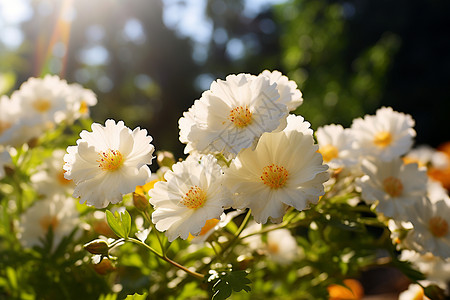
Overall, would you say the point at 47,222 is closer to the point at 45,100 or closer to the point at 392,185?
the point at 45,100

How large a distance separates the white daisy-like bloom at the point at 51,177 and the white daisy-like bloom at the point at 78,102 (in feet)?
0.31

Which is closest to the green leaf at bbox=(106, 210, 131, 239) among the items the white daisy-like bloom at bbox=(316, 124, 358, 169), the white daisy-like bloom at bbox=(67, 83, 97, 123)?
the white daisy-like bloom at bbox=(316, 124, 358, 169)

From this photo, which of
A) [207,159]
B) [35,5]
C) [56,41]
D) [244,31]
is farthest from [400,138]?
[244,31]

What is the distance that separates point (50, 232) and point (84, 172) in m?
0.31

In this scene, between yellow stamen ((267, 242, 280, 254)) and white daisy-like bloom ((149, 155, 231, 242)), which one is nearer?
white daisy-like bloom ((149, 155, 231, 242))

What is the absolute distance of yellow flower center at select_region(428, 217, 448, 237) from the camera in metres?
0.65

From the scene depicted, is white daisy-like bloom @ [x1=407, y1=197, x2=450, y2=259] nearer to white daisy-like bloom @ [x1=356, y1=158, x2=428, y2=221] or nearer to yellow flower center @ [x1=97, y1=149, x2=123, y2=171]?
white daisy-like bloom @ [x1=356, y1=158, x2=428, y2=221]

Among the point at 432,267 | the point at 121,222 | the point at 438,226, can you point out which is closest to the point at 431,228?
the point at 438,226

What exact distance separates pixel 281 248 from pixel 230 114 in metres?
0.64

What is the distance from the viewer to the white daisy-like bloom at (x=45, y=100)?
0.85m

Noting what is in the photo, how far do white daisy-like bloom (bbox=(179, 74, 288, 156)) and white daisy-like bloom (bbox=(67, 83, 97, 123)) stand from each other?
0.44 metres

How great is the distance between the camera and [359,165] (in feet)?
2.19

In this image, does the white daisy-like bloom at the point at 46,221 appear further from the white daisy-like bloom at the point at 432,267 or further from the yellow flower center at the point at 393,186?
the white daisy-like bloom at the point at 432,267

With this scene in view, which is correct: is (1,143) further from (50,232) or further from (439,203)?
(439,203)
